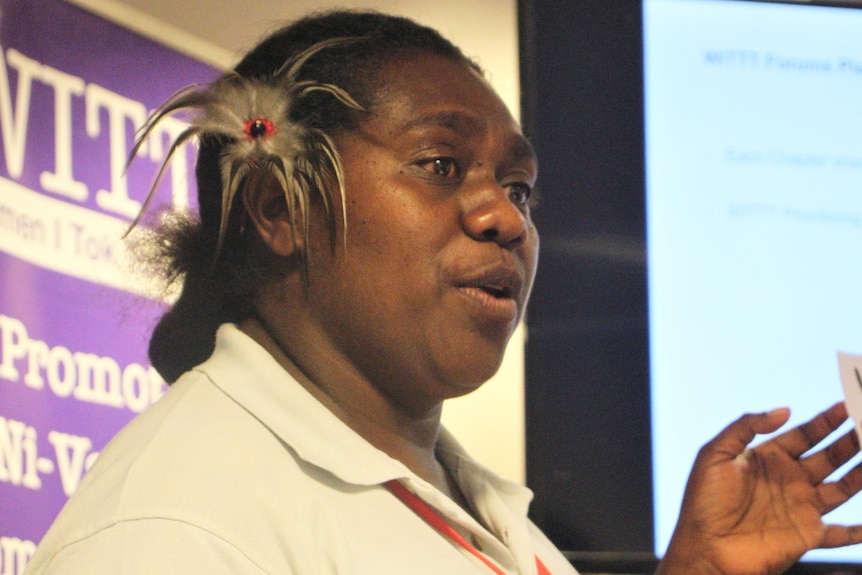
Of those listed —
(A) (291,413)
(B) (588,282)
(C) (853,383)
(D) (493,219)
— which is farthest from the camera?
(B) (588,282)

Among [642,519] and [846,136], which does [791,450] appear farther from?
[846,136]

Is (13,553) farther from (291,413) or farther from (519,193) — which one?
(519,193)

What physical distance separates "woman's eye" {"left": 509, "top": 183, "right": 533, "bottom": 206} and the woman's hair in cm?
16

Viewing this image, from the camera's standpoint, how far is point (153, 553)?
3.04 feet

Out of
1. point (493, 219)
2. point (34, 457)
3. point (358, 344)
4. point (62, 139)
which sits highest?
point (62, 139)

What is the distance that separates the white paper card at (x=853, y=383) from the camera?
4.52ft

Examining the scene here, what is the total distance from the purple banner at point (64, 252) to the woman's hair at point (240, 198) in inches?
4.5

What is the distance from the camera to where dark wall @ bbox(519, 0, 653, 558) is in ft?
6.48

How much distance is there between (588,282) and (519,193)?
69 cm

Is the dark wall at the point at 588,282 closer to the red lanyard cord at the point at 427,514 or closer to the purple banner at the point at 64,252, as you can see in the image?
the purple banner at the point at 64,252

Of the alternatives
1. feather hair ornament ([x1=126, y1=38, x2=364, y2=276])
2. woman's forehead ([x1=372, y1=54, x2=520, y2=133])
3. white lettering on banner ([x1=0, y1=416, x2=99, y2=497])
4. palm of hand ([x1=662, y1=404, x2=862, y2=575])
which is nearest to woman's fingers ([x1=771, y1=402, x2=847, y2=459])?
palm of hand ([x1=662, y1=404, x2=862, y2=575])

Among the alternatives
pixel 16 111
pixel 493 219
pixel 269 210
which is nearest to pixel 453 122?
pixel 493 219

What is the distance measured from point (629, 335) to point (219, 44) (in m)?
0.87

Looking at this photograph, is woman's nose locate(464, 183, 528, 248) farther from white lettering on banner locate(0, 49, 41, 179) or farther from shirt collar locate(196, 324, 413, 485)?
white lettering on banner locate(0, 49, 41, 179)
